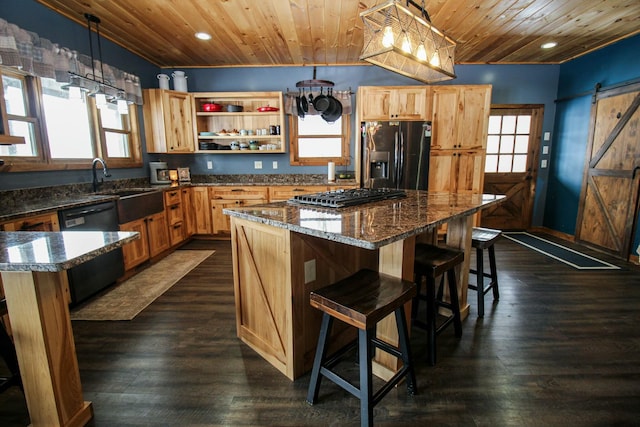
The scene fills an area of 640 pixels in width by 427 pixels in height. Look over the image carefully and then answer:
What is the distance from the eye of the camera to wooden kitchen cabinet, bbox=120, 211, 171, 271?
319cm

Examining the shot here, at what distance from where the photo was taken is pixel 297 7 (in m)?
2.92

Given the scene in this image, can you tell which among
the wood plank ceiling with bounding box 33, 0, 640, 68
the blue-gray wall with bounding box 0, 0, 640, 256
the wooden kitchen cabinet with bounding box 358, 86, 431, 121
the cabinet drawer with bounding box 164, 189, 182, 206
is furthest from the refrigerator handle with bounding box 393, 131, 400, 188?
the cabinet drawer with bounding box 164, 189, 182, 206

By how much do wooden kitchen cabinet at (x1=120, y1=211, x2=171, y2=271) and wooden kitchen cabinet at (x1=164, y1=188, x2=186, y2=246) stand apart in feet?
0.33

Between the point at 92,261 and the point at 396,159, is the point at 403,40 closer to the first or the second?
the point at 396,159

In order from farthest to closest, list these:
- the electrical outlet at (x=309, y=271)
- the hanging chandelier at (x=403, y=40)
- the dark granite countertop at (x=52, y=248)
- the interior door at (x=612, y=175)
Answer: the interior door at (x=612, y=175)
the hanging chandelier at (x=403, y=40)
the electrical outlet at (x=309, y=271)
the dark granite countertop at (x=52, y=248)

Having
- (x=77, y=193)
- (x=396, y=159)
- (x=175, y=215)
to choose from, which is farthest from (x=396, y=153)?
(x=77, y=193)

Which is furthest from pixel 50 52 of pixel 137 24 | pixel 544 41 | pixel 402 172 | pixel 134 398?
pixel 544 41

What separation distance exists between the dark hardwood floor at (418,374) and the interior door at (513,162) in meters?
2.50

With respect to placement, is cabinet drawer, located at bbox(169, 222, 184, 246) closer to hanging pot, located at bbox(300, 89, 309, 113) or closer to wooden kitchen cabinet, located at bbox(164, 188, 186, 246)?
wooden kitchen cabinet, located at bbox(164, 188, 186, 246)

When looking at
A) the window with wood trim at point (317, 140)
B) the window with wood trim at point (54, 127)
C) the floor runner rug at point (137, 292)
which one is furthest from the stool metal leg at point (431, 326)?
the window with wood trim at point (317, 140)

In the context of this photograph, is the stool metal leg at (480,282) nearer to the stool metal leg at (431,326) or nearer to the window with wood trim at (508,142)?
the stool metal leg at (431,326)

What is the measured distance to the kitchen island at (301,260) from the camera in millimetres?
1506

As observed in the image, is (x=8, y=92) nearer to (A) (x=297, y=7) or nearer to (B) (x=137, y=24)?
(B) (x=137, y=24)

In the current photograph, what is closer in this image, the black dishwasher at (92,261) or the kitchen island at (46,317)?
the kitchen island at (46,317)
